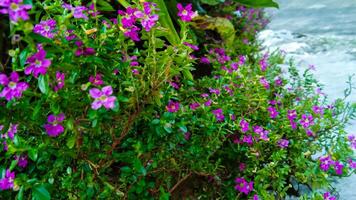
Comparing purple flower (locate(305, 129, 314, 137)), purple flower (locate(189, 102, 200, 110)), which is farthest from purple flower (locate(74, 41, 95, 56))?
purple flower (locate(305, 129, 314, 137))

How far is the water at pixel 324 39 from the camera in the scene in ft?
10.8

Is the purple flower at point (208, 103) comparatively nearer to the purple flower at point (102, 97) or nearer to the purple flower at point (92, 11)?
the purple flower at point (92, 11)

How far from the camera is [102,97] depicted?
0.97 meters

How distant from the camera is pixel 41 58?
0.91 m

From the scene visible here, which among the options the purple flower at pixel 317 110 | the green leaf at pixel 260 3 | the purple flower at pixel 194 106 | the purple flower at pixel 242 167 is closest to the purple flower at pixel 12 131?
the purple flower at pixel 194 106

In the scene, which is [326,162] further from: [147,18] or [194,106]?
[147,18]

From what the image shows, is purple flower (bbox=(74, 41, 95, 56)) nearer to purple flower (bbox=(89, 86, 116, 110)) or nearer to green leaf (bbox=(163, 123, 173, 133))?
purple flower (bbox=(89, 86, 116, 110))

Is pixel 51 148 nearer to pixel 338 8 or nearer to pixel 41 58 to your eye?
pixel 41 58

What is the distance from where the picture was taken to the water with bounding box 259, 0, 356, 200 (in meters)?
3.29

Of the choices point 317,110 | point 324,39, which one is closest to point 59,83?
point 317,110

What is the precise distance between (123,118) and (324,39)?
3.85 m

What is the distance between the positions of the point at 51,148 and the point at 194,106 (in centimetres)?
55

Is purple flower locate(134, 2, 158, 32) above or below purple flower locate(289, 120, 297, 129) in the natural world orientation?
above

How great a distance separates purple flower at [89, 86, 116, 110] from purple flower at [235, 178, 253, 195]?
78 centimetres
